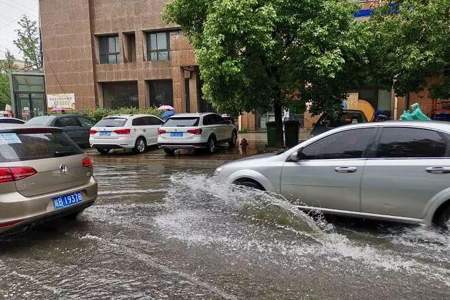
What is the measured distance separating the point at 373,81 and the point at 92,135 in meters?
9.94

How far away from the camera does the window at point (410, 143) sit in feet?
17.4

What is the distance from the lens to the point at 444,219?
5316mm

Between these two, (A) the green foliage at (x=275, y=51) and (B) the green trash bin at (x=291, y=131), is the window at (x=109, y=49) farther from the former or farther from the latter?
(B) the green trash bin at (x=291, y=131)

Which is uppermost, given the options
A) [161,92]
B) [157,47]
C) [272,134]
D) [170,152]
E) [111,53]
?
[157,47]

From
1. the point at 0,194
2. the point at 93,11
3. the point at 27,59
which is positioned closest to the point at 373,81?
the point at 0,194

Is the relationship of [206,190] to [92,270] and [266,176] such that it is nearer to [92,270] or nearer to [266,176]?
[266,176]

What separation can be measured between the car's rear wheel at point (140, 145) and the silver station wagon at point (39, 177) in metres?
9.84

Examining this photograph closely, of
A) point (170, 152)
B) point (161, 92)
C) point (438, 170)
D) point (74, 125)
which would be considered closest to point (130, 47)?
point (161, 92)

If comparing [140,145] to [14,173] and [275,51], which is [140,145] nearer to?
[275,51]

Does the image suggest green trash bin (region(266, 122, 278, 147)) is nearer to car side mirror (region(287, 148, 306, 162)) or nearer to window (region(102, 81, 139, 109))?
car side mirror (region(287, 148, 306, 162))

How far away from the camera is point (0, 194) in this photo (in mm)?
5121

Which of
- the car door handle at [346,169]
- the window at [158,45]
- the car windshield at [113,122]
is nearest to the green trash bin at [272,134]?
the car windshield at [113,122]

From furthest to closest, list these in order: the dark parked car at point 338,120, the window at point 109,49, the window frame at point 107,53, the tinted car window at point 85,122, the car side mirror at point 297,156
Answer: the window at point 109,49 → the window frame at point 107,53 → the tinted car window at point 85,122 → the dark parked car at point 338,120 → the car side mirror at point 297,156

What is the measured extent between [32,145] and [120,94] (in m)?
26.9
